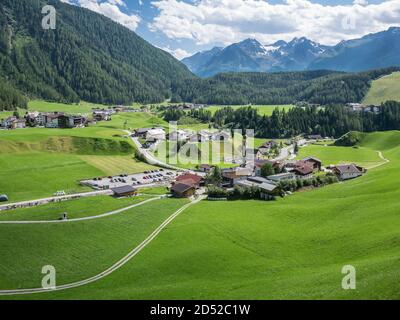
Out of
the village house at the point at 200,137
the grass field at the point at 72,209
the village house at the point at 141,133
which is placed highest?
the village house at the point at 141,133

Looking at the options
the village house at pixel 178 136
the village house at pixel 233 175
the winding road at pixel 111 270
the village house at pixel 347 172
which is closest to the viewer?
the winding road at pixel 111 270

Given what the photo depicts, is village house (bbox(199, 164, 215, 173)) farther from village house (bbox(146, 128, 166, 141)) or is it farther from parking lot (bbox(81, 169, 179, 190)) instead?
village house (bbox(146, 128, 166, 141))

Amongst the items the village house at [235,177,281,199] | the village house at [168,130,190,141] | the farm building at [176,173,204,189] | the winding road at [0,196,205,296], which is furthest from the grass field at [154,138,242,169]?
the winding road at [0,196,205,296]

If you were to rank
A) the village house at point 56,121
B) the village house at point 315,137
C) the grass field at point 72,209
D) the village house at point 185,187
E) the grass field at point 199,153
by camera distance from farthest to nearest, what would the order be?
the village house at point 315,137
the village house at point 56,121
the grass field at point 199,153
the village house at point 185,187
the grass field at point 72,209

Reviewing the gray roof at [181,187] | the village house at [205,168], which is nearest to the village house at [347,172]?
the village house at [205,168]

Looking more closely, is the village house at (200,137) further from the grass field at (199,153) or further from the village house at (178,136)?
the grass field at (199,153)

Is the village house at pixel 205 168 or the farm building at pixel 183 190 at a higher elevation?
the village house at pixel 205 168
